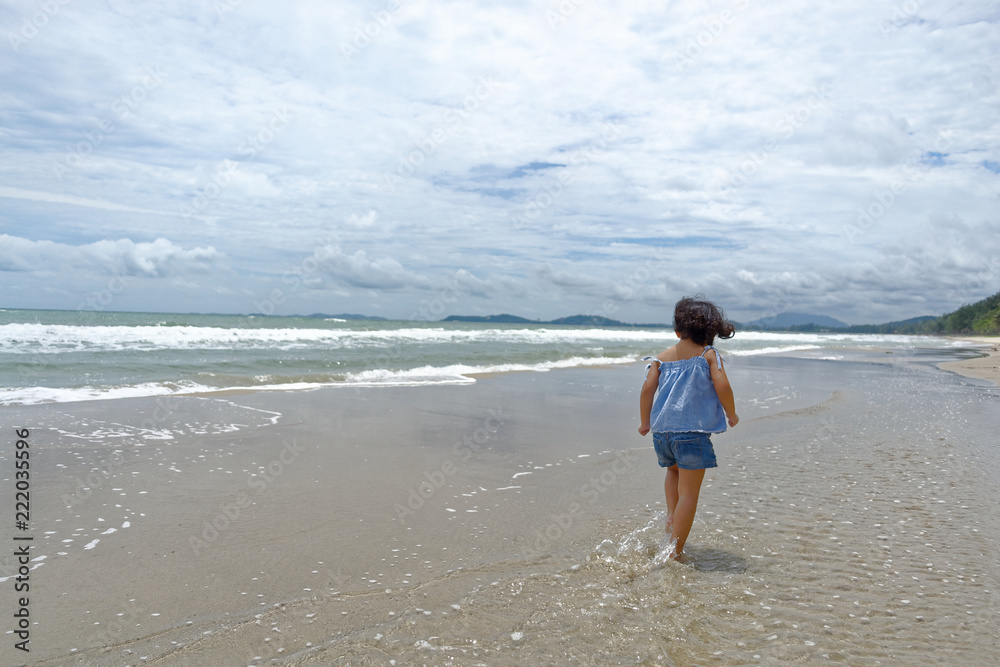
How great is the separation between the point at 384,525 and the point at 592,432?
5.16 meters

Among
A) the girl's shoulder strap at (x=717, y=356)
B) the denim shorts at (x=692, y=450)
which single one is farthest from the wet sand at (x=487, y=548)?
the girl's shoulder strap at (x=717, y=356)

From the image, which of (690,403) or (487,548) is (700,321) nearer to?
(690,403)

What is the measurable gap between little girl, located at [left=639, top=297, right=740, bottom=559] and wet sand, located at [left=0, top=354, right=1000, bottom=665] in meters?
0.52

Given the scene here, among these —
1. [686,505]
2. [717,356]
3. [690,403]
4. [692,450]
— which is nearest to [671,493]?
[686,505]

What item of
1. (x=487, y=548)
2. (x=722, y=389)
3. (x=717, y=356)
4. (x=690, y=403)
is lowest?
(x=487, y=548)

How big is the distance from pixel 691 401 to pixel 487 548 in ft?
6.34

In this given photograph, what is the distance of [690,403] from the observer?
4383 millimetres

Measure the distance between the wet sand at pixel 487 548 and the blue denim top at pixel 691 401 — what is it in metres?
0.98

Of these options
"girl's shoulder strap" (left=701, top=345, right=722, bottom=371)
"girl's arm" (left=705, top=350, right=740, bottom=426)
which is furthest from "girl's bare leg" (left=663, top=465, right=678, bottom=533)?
"girl's shoulder strap" (left=701, top=345, right=722, bottom=371)

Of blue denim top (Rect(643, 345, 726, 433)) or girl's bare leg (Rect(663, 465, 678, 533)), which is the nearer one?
blue denim top (Rect(643, 345, 726, 433))

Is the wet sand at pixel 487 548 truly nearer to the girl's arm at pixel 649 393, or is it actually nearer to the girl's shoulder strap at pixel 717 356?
the girl's arm at pixel 649 393

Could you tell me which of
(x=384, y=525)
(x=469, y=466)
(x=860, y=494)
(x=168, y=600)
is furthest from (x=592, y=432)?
(x=168, y=600)

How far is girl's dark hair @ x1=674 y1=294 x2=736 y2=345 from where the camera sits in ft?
14.5

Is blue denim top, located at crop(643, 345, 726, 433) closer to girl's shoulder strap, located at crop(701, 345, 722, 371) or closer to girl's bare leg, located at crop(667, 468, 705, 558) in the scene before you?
girl's shoulder strap, located at crop(701, 345, 722, 371)
